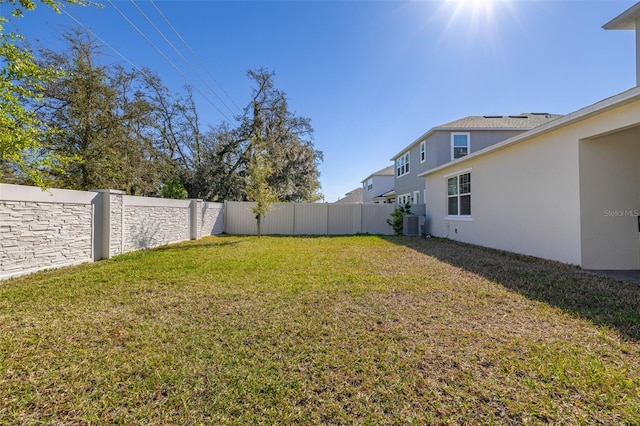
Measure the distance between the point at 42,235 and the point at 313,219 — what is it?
1025 centimetres

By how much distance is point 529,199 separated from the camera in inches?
266

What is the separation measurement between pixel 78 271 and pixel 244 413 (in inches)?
222

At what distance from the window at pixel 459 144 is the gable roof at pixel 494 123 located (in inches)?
14.3

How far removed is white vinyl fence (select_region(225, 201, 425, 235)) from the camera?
14.1 m

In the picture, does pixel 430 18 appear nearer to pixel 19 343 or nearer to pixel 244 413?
pixel 244 413

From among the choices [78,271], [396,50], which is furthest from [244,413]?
[396,50]

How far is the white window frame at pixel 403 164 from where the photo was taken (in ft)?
58.5

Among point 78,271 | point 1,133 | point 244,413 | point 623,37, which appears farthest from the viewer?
point 623,37

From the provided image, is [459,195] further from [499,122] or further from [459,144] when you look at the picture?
[499,122]

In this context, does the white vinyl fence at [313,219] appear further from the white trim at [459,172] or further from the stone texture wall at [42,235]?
the stone texture wall at [42,235]

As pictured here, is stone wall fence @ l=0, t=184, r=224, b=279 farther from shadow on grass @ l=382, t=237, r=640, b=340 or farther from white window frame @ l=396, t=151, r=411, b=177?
white window frame @ l=396, t=151, r=411, b=177

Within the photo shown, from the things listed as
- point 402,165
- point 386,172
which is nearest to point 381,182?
point 386,172

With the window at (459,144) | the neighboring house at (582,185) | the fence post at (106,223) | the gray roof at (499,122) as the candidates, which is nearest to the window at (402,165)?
the gray roof at (499,122)

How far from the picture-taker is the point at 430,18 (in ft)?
26.1
